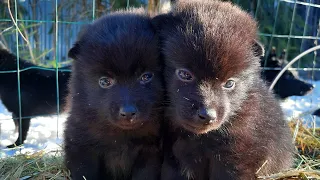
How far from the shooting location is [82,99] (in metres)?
2.41

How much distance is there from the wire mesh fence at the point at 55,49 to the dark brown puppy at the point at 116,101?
1508 mm

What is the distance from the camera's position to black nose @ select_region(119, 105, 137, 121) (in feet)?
6.83

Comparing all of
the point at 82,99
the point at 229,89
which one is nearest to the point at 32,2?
the point at 82,99

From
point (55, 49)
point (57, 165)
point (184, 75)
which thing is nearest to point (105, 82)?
point (184, 75)

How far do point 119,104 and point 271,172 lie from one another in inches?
42.8

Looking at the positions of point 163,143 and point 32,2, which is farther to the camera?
point 32,2

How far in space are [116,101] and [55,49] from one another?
337 cm

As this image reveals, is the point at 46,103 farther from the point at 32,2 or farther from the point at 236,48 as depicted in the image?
the point at 236,48

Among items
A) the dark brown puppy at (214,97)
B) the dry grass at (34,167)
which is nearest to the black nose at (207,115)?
the dark brown puppy at (214,97)

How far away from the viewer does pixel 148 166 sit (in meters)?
2.38

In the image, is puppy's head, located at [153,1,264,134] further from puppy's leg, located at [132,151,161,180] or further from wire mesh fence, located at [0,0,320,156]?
wire mesh fence, located at [0,0,320,156]

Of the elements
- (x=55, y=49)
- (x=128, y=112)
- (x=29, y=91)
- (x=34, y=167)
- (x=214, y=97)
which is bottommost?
(x=29, y=91)

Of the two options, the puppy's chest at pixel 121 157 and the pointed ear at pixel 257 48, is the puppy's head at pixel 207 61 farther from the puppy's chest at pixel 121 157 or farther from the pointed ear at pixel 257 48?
the puppy's chest at pixel 121 157

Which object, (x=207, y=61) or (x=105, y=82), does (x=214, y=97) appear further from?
(x=105, y=82)
